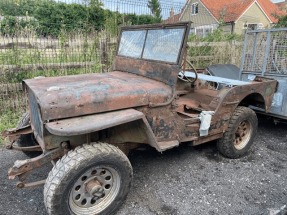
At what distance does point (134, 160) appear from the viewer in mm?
3902

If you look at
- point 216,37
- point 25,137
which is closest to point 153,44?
point 25,137

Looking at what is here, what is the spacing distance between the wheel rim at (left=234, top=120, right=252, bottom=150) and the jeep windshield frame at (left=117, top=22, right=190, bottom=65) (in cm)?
157

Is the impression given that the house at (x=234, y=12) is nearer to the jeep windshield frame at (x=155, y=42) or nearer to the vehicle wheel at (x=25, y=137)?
the jeep windshield frame at (x=155, y=42)

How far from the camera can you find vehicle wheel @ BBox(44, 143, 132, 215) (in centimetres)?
240

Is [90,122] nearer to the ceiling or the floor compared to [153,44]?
nearer to the floor

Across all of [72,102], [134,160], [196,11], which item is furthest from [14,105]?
[196,11]

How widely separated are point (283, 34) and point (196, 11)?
26.3 meters

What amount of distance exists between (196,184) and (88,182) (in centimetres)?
144

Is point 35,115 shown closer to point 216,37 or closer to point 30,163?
point 30,163

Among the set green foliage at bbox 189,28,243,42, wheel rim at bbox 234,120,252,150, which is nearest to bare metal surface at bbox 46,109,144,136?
wheel rim at bbox 234,120,252,150

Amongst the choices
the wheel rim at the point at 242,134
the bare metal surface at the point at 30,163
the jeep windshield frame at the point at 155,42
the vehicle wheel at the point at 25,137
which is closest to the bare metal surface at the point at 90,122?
the bare metal surface at the point at 30,163

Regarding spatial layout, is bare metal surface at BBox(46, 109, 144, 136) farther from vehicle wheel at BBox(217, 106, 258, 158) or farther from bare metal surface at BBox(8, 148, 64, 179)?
vehicle wheel at BBox(217, 106, 258, 158)

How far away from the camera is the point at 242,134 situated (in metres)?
4.10

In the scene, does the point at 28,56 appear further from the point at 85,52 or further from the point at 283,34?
the point at 283,34
